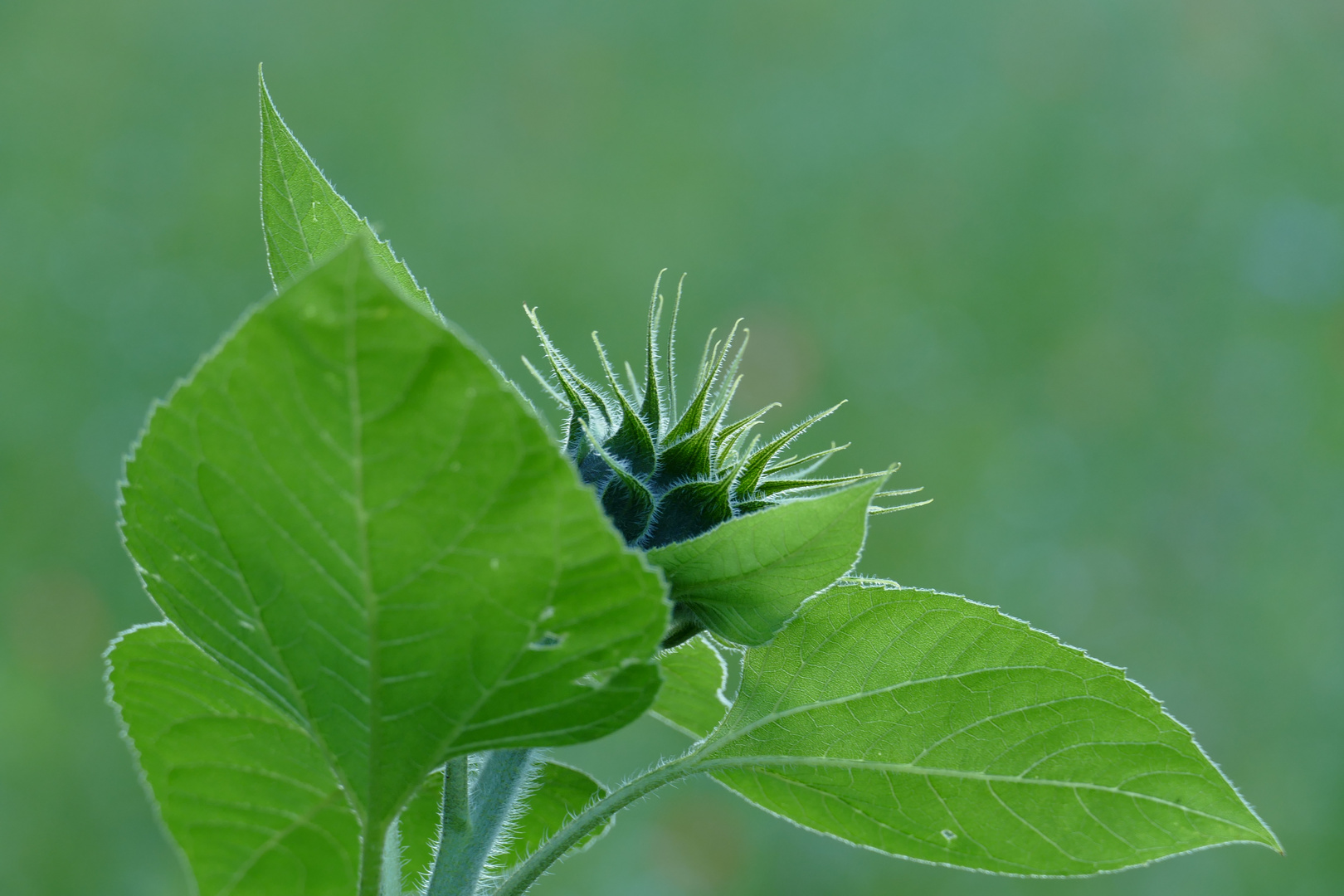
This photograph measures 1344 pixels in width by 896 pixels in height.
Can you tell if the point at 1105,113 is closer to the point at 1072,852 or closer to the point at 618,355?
the point at 618,355

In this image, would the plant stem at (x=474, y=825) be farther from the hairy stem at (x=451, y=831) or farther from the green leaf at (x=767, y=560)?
the green leaf at (x=767, y=560)

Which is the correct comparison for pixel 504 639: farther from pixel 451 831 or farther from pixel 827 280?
pixel 827 280

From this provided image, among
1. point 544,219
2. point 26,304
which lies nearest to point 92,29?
point 26,304

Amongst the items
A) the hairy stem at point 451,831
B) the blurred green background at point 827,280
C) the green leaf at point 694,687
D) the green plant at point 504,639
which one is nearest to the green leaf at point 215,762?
the green plant at point 504,639

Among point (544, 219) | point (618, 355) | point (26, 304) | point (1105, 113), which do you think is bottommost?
point (26, 304)

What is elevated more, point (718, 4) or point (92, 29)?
point (718, 4)

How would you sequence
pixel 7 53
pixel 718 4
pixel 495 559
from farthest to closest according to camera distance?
pixel 718 4 → pixel 7 53 → pixel 495 559

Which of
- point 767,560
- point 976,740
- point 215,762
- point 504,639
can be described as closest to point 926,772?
point 976,740
